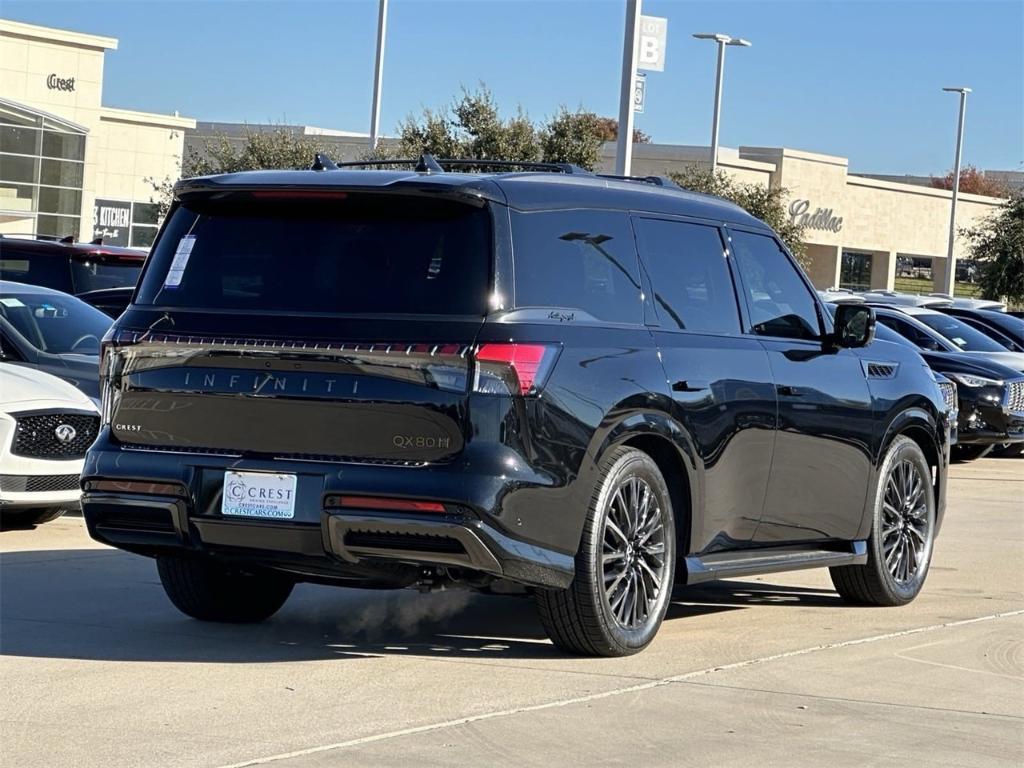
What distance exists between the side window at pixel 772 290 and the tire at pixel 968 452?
1225 centimetres

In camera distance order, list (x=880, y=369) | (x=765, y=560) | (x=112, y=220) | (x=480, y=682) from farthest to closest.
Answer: (x=112, y=220) → (x=880, y=369) → (x=765, y=560) → (x=480, y=682)

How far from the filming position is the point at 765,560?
8438 millimetres

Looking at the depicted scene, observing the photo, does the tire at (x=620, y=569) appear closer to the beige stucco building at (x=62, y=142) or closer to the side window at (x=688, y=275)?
the side window at (x=688, y=275)

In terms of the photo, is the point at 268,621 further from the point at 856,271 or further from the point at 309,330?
the point at 856,271

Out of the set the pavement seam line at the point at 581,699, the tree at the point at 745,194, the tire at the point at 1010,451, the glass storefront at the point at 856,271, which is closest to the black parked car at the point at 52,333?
the pavement seam line at the point at 581,699

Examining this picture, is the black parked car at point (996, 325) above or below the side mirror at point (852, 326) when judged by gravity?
above

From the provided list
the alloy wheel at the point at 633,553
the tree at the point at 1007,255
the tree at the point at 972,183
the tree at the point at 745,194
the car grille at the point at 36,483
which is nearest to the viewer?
the alloy wheel at the point at 633,553

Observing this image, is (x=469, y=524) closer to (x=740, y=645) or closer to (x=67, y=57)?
(x=740, y=645)

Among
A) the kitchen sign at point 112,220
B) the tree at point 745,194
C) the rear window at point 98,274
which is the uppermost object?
the tree at point 745,194

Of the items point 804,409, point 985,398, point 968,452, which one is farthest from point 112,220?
point 804,409

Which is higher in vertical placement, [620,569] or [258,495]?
[258,495]

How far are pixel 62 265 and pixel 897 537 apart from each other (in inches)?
428

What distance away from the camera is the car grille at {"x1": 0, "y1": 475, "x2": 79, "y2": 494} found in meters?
10.9

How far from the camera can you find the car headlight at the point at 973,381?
19938mm
